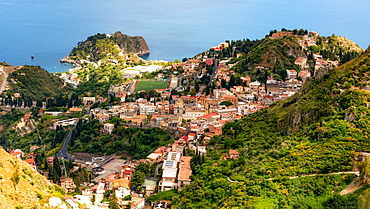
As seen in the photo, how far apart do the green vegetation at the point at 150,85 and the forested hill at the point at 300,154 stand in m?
26.6

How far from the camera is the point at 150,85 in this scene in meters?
60.8

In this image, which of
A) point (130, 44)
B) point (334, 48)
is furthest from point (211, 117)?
point (130, 44)

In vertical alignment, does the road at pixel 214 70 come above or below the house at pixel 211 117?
above

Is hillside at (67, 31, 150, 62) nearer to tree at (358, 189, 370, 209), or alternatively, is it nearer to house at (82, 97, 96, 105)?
house at (82, 97, 96, 105)

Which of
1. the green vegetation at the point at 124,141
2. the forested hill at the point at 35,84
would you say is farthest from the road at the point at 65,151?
the forested hill at the point at 35,84

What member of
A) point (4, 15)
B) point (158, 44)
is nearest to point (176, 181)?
point (158, 44)

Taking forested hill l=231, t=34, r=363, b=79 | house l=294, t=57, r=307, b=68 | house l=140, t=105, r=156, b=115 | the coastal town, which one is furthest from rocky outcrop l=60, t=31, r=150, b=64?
house l=140, t=105, r=156, b=115

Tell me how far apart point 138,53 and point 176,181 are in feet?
248

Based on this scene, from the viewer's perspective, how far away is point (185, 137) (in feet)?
123

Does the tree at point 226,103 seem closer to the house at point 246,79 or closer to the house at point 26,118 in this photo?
the house at point 246,79

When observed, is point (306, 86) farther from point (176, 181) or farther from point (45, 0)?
point (45, 0)

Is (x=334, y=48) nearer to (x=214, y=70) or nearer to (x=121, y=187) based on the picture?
(x=214, y=70)

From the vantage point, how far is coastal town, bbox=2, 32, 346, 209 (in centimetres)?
2936

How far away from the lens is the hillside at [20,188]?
55.9 ft
